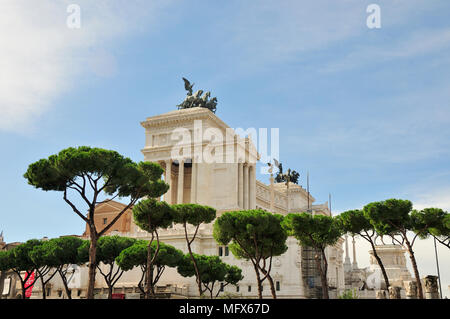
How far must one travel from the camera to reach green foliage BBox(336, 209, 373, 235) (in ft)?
124

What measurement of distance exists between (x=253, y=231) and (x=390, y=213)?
10479 mm

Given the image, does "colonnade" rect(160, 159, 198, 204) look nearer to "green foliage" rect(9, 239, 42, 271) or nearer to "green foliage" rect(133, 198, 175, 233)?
"green foliage" rect(9, 239, 42, 271)

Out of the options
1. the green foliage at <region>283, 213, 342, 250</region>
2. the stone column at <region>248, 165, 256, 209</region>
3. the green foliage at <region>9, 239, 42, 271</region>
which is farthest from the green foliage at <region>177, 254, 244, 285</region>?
the stone column at <region>248, 165, 256, 209</region>

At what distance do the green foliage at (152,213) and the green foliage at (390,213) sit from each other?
15.3 m

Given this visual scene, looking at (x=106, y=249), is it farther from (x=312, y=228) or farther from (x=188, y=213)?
(x=312, y=228)

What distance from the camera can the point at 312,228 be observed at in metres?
35.2

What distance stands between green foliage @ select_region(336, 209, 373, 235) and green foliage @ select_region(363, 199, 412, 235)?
159 cm

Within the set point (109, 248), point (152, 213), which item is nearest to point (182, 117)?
point (109, 248)

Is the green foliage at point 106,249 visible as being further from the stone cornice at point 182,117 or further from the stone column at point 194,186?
the stone cornice at point 182,117
